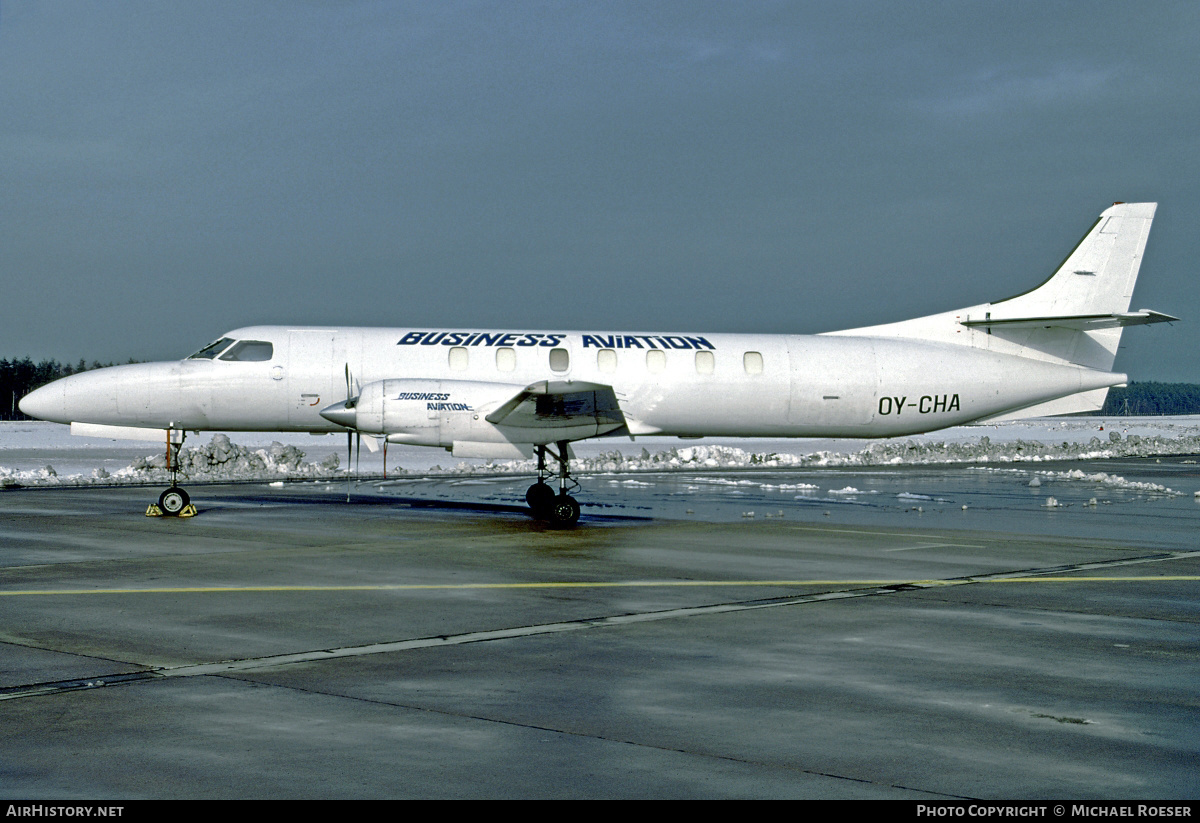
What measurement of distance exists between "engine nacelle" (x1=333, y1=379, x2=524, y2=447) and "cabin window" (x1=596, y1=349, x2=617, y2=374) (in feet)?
7.55

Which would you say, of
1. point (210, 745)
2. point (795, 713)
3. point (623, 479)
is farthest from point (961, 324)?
point (210, 745)

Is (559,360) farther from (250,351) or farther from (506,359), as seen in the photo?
(250,351)

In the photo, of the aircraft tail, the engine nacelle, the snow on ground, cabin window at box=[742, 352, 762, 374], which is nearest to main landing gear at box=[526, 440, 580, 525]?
the engine nacelle

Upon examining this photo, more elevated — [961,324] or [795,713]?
[961,324]

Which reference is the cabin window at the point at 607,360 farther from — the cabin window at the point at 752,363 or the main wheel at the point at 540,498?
the cabin window at the point at 752,363

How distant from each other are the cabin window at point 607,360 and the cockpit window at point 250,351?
5.91 m

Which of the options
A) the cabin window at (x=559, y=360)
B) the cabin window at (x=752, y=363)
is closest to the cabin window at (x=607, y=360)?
the cabin window at (x=559, y=360)

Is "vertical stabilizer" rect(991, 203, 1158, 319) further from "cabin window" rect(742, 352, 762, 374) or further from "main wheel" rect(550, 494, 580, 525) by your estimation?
"main wheel" rect(550, 494, 580, 525)

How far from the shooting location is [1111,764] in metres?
5.74

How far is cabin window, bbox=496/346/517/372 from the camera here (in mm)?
20250

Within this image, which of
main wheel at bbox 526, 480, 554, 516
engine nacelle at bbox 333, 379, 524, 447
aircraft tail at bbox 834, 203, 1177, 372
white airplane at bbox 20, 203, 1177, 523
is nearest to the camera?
engine nacelle at bbox 333, 379, 524, 447

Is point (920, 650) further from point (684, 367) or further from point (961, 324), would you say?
point (961, 324)
